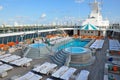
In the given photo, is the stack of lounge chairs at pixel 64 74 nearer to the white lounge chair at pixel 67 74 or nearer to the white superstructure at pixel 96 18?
the white lounge chair at pixel 67 74

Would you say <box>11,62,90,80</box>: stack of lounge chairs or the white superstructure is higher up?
the white superstructure

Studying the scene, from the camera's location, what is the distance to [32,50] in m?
11.7

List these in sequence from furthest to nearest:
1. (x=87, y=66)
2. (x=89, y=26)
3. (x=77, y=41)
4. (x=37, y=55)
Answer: (x=89, y=26) → (x=77, y=41) → (x=37, y=55) → (x=87, y=66)

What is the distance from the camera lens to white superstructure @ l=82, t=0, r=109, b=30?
1063 inches

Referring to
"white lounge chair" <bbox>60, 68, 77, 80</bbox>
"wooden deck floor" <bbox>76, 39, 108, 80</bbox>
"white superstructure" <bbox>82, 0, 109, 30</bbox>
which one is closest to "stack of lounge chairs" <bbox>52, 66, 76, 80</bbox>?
"white lounge chair" <bbox>60, 68, 77, 80</bbox>

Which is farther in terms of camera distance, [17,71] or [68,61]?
[68,61]

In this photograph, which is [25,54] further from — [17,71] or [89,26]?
[89,26]

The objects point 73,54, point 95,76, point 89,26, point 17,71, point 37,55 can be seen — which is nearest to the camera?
point 95,76

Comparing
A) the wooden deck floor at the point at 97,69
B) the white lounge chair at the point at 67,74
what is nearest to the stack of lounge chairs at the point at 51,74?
the white lounge chair at the point at 67,74

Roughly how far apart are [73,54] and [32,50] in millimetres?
3763

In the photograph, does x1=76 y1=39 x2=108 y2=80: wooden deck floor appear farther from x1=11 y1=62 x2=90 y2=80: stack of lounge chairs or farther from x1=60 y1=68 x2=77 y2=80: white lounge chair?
x1=60 y1=68 x2=77 y2=80: white lounge chair

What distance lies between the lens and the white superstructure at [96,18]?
27.0 m

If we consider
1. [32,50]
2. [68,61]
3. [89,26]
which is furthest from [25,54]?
[89,26]

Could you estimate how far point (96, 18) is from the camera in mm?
28250
